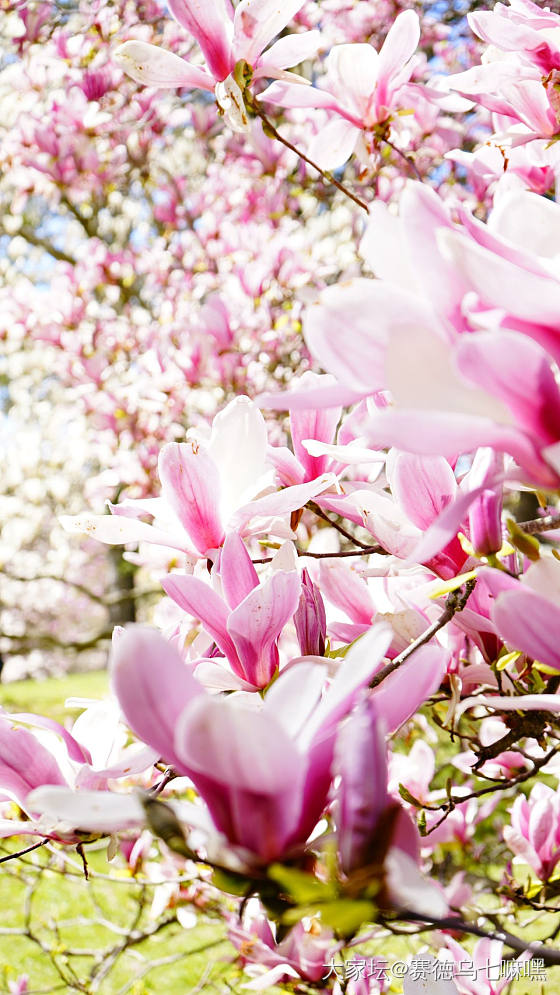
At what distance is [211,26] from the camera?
1.05 m

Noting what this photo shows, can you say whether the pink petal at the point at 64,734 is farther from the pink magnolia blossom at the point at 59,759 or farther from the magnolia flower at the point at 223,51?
the magnolia flower at the point at 223,51

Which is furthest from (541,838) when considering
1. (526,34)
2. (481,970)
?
(526,34)

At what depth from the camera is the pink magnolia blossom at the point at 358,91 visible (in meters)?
1.21

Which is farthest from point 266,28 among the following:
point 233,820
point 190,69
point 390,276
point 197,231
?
point 197,231

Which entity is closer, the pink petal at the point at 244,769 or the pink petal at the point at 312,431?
the pink petal at the point at 244,769

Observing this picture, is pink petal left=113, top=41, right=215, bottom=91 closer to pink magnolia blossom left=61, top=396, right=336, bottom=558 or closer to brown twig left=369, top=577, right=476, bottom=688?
pink magnolia blossom left=61, top=396, right=336, bottom=558

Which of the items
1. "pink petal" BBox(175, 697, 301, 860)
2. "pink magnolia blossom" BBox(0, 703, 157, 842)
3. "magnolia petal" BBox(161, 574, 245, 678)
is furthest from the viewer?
"magnolia petal" BBox(161, 574, 245, 678)

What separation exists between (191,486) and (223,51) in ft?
2.04

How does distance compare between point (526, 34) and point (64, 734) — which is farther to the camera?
point (526, 34)

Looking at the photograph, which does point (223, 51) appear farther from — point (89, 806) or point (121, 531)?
point (89, 806)

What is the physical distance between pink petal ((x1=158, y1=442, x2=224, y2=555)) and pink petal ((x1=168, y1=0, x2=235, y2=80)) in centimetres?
57

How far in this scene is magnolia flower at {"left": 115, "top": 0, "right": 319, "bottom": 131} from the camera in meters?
1.04

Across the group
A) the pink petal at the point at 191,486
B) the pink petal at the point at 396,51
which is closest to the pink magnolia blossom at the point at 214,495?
the pink petal at the point at 191,486

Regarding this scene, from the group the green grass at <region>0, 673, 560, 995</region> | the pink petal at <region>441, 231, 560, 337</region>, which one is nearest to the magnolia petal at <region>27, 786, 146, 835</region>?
the pink petal at <region>441, 231, 560, 337</region>
